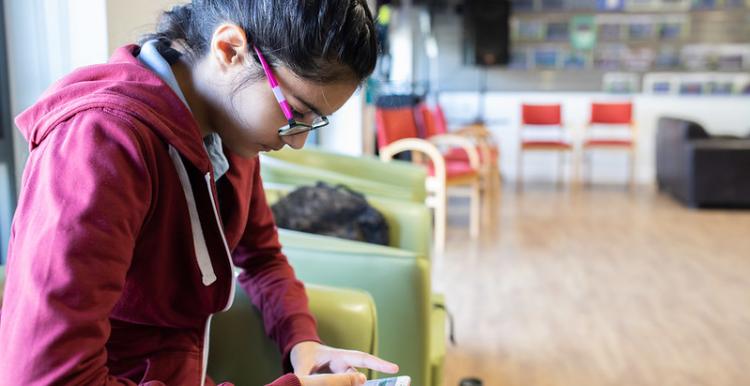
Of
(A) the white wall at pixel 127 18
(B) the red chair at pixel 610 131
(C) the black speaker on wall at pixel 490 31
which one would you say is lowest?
(B) the red chair at pixel 610 131

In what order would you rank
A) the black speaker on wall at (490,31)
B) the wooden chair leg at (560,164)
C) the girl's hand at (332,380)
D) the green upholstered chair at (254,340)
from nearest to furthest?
the girl's hand at (332,380), the green upholstered chair at (254,340), the black speaker on wall at (490,31), the wooden chair leg at (560,164)

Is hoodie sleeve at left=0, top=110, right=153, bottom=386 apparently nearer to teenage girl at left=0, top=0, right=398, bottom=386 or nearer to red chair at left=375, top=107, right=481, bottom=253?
teenage girl at left=0, top=0, right=398, bottom=386

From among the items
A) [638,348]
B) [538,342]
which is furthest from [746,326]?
[538,342]

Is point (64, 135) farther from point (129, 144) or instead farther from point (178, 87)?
point (178, 87)

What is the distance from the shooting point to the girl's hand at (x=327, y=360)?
1142 millimetres

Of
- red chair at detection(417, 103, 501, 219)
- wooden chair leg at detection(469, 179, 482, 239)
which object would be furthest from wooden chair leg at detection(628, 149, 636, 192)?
wooden chair leg at detection(469, 179, 482, 239)

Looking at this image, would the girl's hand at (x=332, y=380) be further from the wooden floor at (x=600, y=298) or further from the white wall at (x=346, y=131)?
the white wall at (x=346, y=131)

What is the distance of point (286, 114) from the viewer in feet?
3.00

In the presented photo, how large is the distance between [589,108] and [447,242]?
3.61m

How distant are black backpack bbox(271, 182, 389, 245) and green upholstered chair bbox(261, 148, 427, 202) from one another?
37 cm

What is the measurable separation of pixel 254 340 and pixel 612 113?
21.4ft

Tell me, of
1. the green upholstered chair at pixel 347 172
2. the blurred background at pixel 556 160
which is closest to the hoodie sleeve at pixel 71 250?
the blurred background at pixel 556 160

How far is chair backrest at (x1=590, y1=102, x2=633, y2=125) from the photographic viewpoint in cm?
713

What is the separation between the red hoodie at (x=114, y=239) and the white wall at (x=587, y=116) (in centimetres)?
673
